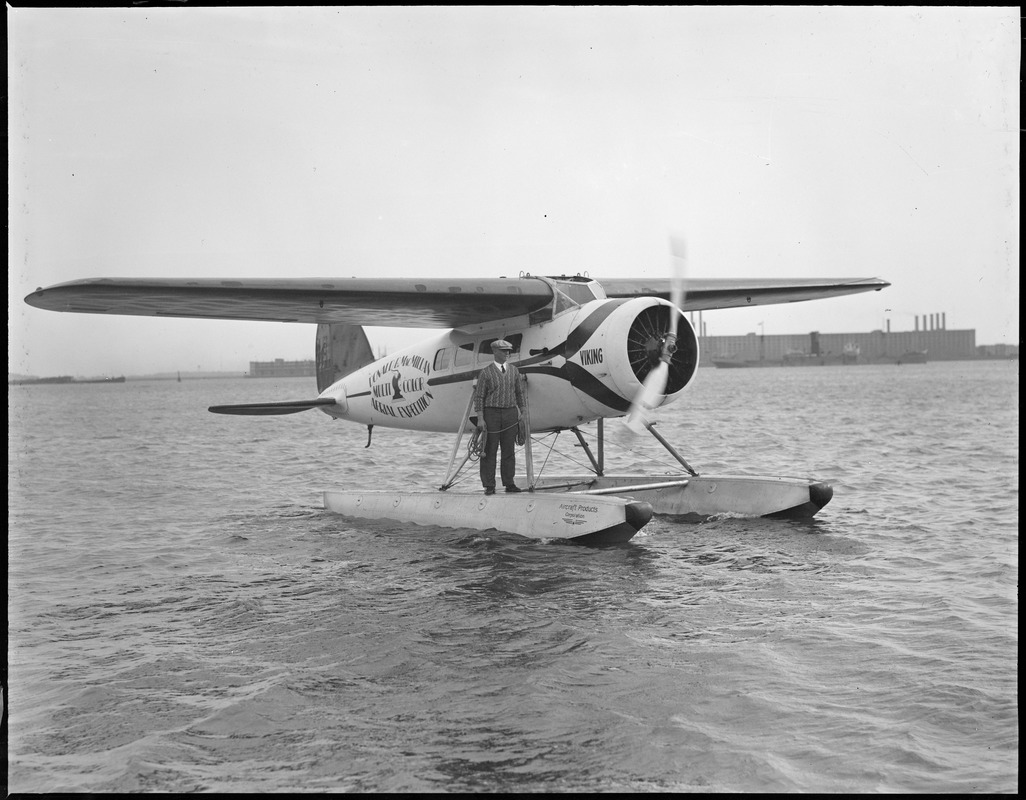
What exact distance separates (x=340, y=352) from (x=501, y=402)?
6.06 metres

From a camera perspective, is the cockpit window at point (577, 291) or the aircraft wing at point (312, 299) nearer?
the aircraft wing at point (312, 299)

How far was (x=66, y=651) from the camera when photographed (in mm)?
6176

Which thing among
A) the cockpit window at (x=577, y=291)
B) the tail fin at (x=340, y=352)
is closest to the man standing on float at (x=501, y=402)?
the cockpit window at (x=577, y=291)

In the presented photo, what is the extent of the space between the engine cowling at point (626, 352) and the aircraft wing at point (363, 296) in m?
0.96

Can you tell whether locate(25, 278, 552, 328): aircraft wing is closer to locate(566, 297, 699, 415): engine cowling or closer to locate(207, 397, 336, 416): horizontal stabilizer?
locate(566, 297, 699, 415): engine cowling

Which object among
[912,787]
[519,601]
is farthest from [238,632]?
[912,787]

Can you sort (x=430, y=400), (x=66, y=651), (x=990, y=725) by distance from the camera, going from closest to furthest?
1. (x=990, y=725)
2. (x=66, y=651)
3. (x=430, y=400)

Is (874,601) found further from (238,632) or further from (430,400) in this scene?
(430,400)

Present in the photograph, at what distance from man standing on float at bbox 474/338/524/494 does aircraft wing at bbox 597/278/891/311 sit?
2578 mm

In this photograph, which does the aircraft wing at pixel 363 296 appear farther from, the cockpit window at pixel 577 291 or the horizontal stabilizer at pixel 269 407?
the horizontal stabilizer at pixel 269 407

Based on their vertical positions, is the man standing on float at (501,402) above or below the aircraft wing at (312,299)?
below

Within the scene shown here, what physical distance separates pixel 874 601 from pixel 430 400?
22.9ft

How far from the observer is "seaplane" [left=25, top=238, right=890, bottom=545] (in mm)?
9031

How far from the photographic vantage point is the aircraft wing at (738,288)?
1244 centimetres
